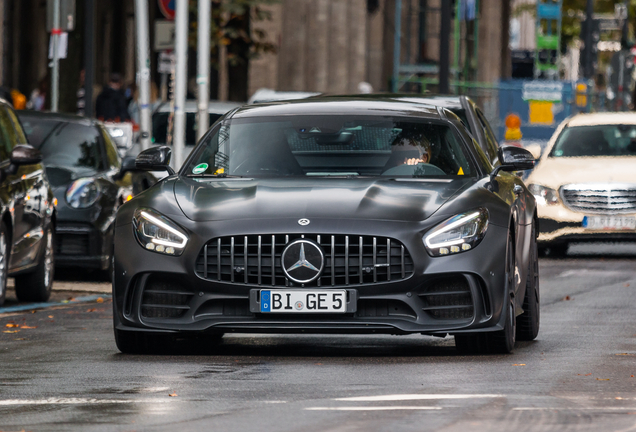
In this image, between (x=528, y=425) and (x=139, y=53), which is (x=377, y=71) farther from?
(x=528, y=425)

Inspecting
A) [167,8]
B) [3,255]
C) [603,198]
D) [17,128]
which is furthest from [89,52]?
[3,255]

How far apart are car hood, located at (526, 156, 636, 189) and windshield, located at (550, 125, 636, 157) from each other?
0.98ft

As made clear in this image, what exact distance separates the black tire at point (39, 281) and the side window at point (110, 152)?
277 centimetres

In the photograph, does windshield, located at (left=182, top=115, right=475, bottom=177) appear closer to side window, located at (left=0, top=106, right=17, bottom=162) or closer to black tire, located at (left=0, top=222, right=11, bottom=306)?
black tire, located at (left=0, top=222, right=11, bottom=306)

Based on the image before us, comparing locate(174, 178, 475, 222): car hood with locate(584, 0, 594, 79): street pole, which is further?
locate(584, 0, 594, 79): street pole

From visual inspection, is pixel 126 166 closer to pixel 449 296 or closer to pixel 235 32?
pixel 449 296

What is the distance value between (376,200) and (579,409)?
90.7 inches

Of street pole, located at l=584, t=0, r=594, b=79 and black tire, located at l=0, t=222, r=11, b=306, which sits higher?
street pole, located at l=584, t=0, r=594, b=79

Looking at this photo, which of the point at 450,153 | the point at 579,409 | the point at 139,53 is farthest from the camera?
the point at 139,53

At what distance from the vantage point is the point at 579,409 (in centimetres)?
671

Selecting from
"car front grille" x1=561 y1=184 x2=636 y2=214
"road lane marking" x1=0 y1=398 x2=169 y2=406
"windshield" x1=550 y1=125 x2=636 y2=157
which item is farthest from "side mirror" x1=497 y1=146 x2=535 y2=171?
"windshield" x1=550 y1=125 x2=636 y2=157

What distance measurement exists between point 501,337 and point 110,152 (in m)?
8.21

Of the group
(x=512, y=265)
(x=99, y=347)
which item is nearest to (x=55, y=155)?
(x=99, y=347)

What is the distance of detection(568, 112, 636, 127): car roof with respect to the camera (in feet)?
66.3
